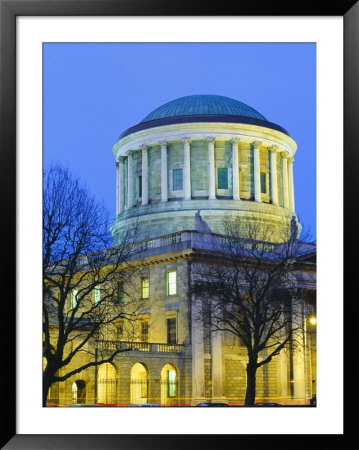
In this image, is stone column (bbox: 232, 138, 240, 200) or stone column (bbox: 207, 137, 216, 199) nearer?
stone column (bbox: 207, 137, 216, 199)

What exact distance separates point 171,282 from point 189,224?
15956mm

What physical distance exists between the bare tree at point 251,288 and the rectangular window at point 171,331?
9.09 feet

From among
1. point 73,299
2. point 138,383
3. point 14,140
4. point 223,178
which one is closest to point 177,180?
point 223,178

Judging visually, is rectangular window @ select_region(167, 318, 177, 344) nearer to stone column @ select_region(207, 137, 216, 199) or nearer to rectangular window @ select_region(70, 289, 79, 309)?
rectangular window @ select_region(70, 289, 79, 309)

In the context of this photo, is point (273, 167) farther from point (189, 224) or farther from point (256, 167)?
point (189, 224)

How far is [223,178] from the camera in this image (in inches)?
3191

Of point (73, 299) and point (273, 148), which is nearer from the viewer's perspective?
point (73, 299)

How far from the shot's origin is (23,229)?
13.4 metres

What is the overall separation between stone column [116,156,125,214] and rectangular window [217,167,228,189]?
9.29 meters

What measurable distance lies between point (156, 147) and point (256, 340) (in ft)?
132

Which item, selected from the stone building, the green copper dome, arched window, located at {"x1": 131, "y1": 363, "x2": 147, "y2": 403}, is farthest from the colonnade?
arched window, located at {"x1": 131, "y1": 363, "x2": 147, "y2": 403}

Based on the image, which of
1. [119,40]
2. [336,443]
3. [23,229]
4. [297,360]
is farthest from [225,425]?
[297,360]

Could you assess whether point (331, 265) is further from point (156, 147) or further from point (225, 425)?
point (156, 147)

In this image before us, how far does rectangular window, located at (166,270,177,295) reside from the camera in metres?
60.1
